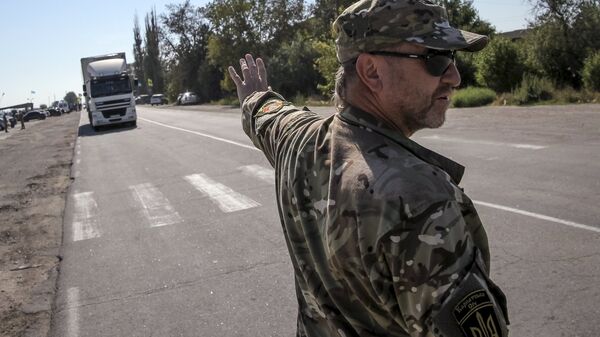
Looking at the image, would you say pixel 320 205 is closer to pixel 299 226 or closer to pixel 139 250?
pixel 299 226

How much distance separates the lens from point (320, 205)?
1.65m

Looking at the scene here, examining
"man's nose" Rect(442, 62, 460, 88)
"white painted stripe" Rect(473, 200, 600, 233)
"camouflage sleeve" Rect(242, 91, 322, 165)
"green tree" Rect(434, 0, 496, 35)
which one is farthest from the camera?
"green tree" Rect(434, 0, 496, 35)

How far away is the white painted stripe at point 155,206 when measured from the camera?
8602 millimetres

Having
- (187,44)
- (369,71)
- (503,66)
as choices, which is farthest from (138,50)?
(369,71)

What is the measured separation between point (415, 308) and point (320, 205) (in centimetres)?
41

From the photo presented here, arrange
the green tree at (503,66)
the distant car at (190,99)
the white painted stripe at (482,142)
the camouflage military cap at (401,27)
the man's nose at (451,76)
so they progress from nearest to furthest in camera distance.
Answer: the camouflage military cap at (401,27), the man's nose at (451,76), the white painted stripe at (482,142), the green tree at (503,66), the distant car at (190,99)

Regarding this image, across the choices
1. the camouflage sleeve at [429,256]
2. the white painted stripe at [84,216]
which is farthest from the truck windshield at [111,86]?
the camouflage sleeve at [429,256]

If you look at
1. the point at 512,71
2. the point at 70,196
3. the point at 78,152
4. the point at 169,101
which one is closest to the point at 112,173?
the point at 70,196

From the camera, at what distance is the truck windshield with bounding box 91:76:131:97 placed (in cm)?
3127

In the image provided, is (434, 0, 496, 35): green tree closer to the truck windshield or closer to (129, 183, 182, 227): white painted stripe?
the truck windshield

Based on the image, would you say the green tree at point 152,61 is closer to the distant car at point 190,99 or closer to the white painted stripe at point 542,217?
the distant car at point 190,99

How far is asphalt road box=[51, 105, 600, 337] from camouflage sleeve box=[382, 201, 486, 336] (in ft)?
10.1

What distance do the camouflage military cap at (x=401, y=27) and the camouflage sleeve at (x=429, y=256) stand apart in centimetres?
45

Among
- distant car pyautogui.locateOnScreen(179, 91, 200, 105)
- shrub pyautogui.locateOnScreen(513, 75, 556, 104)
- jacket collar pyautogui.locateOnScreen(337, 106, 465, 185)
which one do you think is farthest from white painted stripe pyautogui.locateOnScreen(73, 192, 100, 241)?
distant car pyautogui.locateOnScreen(179, 91, 200, 105)
